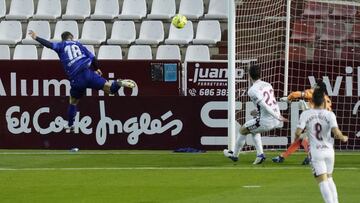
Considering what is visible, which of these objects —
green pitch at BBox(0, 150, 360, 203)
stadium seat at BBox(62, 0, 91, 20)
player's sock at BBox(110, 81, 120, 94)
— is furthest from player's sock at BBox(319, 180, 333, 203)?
stadium seat at BBox(62, 0, 91, 20)

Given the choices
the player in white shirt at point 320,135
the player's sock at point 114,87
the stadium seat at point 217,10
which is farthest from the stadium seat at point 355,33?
the player in white shirt at point 320,135

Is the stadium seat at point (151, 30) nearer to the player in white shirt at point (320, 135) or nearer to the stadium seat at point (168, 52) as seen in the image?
the stadium seat at point (168, 52)

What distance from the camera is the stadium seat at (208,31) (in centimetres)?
2783

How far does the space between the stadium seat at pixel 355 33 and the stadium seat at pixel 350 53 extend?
0.30 metres

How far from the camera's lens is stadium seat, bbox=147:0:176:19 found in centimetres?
2872

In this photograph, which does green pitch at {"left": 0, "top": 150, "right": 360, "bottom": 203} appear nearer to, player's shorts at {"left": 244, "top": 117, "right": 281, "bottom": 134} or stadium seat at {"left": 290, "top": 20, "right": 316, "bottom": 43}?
player's shorts at {"left": 244, "top": 117, "right": 281, "bottom": 134}

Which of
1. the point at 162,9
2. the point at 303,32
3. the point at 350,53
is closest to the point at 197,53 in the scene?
the point at 162,9

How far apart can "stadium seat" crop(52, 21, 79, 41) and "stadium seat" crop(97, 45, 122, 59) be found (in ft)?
4.68

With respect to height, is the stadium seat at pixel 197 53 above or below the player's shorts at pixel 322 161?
above

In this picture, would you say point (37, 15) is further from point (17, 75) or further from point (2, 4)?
point (17, 75)

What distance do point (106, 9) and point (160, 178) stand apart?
12.2 m

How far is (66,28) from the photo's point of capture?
1151 inches

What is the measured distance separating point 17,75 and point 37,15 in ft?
15.1

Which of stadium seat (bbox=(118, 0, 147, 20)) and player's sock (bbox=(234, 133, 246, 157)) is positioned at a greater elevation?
stadium seat (bbox=(118, 0, 147, 20))
